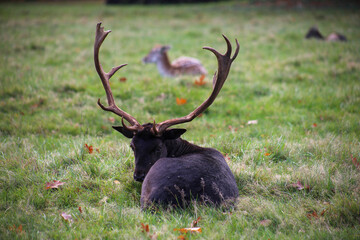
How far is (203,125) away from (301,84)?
325 centimetres

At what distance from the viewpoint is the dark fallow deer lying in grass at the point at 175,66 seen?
354 inches

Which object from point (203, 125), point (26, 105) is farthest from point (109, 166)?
point (26, 105)

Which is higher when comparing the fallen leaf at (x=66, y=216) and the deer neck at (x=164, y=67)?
the deer neck at (x=164, y=67)

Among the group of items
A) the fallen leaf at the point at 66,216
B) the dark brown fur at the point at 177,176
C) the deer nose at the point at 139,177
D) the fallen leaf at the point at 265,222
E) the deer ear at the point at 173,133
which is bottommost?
the fallen leaf at the point at 66,216

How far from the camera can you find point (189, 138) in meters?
5.35

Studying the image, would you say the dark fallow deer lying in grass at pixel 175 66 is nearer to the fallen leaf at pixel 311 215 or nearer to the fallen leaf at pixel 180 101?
the fallen leaf at pixel 180 101

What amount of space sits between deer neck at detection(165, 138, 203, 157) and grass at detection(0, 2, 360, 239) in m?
0.55

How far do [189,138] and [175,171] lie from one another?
2203 millimetres

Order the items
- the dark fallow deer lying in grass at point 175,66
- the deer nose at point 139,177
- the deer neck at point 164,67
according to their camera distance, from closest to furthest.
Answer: the deer nose at point 139,177 → the dark fallow deer lying in grass at point 175,66 → the deer neck at point 164,67

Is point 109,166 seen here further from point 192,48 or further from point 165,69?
point 192,48

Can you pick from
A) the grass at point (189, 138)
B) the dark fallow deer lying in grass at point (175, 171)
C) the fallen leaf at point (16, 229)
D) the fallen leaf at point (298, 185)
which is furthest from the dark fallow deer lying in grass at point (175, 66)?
the fallen leaf at point (16, 229)

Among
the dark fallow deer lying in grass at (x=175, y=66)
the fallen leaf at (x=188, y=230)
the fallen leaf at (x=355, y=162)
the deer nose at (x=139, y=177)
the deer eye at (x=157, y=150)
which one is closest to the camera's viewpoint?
the fallen leaf at (x=188, y=230)

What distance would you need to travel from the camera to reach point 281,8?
83.2 ft

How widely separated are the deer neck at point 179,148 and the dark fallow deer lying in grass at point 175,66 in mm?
5085
